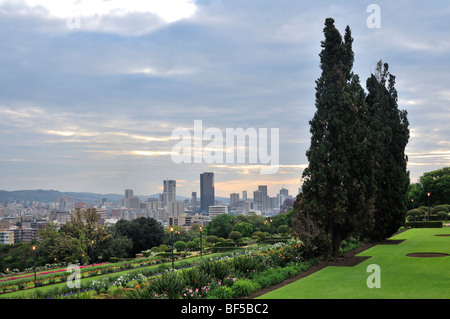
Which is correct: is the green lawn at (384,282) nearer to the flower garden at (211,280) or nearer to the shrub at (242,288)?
the shrub at (242,288)

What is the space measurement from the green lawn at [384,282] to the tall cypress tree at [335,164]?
1.91 m

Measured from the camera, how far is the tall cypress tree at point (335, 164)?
16.9 m

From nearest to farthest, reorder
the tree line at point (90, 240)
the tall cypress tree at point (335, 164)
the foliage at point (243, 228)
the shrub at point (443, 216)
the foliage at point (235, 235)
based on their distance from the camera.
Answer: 1. the tall cypress tree at point (335, 164)
2. the tree line at point (90, 240)
3. the shrub at point (443, 216)
4. the foliage at point (235, 235)
5. the foliage at point (243, 228)

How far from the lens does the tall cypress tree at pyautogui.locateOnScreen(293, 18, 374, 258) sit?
16859 millimetres

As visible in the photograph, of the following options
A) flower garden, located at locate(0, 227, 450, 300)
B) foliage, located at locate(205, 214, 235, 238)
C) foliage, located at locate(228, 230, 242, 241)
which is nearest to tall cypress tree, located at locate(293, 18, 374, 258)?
flower garden, located at locate(0, 227, 450, 300)

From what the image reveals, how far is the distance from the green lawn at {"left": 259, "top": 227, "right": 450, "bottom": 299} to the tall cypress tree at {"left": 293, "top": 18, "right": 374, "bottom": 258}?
6.27ft

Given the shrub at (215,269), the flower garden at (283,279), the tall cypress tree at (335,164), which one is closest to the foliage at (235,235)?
the flower garden at (283,279)

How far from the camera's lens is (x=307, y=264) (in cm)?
1589

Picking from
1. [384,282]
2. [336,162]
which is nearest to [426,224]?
[336,162]

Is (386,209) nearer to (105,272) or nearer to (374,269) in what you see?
(374,269)

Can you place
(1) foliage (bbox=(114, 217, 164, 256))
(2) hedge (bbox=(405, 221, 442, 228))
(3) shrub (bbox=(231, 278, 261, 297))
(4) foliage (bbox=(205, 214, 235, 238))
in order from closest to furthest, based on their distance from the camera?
(3) shrub (bbox=(231, 278, 261, 297))
(2) hedge (bbox=(405, 221, 442, 228))
(1) foliage (bbox=(114, 217, 164, 256))
(4) foliage (bbox=(205, 214, 235, 238))

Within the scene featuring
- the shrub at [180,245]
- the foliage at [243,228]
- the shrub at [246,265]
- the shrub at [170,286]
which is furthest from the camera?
the foliage at [243,228]

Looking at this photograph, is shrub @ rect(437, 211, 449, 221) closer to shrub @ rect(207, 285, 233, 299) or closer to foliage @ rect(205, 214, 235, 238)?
foliage @ rect(205, 214, 235, 238)
